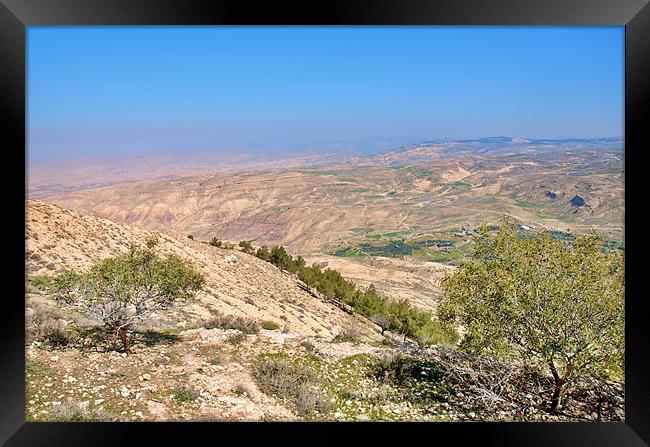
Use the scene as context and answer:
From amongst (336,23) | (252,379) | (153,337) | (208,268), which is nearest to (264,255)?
(208,268)

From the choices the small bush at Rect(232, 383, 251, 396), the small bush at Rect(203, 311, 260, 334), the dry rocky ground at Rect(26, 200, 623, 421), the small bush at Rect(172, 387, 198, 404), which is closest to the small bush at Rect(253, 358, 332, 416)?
the dry rocky ground at Rect(26, 200, 623, 421)

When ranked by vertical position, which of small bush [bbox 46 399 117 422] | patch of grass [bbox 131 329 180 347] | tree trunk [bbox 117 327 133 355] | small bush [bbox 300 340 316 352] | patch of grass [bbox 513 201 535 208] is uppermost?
patch of grass [bbox 513 201 535 208]

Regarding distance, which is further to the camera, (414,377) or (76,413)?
(414,377)

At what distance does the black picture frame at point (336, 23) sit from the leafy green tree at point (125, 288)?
8.44ft

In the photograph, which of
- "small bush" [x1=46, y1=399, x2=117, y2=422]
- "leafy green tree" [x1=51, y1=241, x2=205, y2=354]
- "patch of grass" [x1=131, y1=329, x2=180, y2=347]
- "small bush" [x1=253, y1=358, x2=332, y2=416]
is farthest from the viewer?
"patch of grass" [x1=131, y1=329, x2=180, y2=347]

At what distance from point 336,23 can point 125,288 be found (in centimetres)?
408

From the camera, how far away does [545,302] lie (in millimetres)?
3949

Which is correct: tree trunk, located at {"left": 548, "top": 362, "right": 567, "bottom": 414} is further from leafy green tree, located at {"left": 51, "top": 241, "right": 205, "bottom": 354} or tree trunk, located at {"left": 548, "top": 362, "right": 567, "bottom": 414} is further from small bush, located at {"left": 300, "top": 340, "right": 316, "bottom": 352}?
leafy green tree, located at {"left": 51, "top": 241, "right": 205, "bottom": 354}

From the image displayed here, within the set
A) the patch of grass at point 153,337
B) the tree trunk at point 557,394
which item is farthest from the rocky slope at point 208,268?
the tree trunk at point 557,394

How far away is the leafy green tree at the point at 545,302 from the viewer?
3.73 meters

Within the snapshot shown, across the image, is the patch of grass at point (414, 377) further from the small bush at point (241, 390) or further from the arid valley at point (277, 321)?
the small bush at point (241, 390)

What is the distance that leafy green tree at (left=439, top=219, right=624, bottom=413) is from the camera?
147 inches

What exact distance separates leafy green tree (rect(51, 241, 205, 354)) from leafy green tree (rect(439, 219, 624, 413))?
11.1 feet

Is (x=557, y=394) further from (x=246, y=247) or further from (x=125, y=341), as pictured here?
(x=246, y=247)
